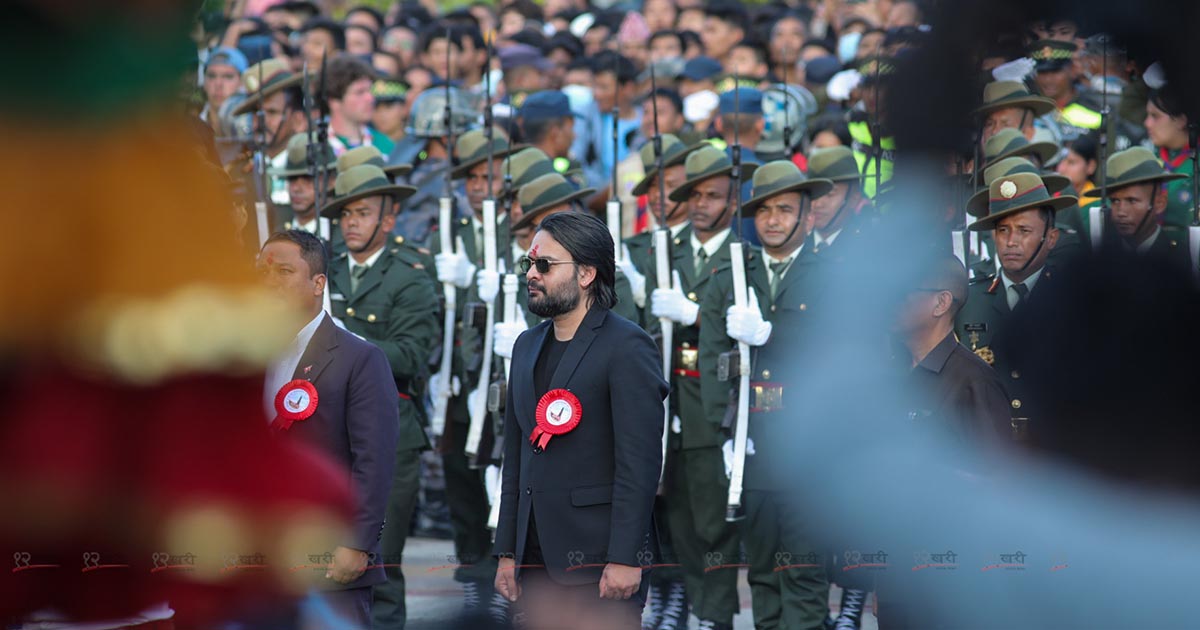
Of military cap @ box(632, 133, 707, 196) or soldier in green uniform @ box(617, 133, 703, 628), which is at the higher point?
military cap @ box(632, 133, 707, 196)

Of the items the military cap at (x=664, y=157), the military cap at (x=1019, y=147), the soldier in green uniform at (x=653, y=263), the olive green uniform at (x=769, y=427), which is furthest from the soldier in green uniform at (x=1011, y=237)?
the military cap at (x=664, y=157)

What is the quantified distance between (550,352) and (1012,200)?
8.35 feet

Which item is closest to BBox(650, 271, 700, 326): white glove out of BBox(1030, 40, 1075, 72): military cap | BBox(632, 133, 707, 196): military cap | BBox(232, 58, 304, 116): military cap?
BBox(632, 133, 707, 196): military cap

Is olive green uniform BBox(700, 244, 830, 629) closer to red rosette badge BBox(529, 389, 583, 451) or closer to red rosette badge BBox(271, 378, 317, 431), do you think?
red rosette badge BBox(529, 389, 583, 451)

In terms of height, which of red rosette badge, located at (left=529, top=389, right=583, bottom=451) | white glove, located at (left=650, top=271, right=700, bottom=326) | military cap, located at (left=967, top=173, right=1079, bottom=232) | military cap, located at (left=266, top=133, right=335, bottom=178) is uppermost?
military cap, located at (left=266, top=133, right=335, bottom=178)

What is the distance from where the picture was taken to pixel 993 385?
4230 mm

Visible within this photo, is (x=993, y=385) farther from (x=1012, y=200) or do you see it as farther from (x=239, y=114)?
(x=239, y=114)

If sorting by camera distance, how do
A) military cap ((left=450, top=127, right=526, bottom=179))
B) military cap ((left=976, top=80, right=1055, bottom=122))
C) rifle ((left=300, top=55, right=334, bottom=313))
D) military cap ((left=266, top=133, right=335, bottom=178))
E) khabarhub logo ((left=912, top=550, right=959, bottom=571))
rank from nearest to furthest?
military cap ((left=976, top=80, right=1055, bottom=122)) → khabarhub logo ((left=912, top=550, right=959, bottom=571)) → rifle ((left=300, top=55, right=334, bottom=313)) → military cap ((left=266, top=133, right=335, bottom=178)) → military cap ((left=450, top=127, right=526, bottom=179))

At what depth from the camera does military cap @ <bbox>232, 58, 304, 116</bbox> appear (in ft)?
29.3

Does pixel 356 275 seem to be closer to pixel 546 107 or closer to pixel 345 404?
pixel 546 107

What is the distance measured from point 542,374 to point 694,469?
9.15 feet

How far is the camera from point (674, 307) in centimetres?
702

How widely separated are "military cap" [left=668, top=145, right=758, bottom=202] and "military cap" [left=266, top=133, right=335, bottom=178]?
77.9 inches

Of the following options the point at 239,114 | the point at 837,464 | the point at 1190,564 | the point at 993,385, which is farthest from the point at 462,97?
the point at 1190,564
